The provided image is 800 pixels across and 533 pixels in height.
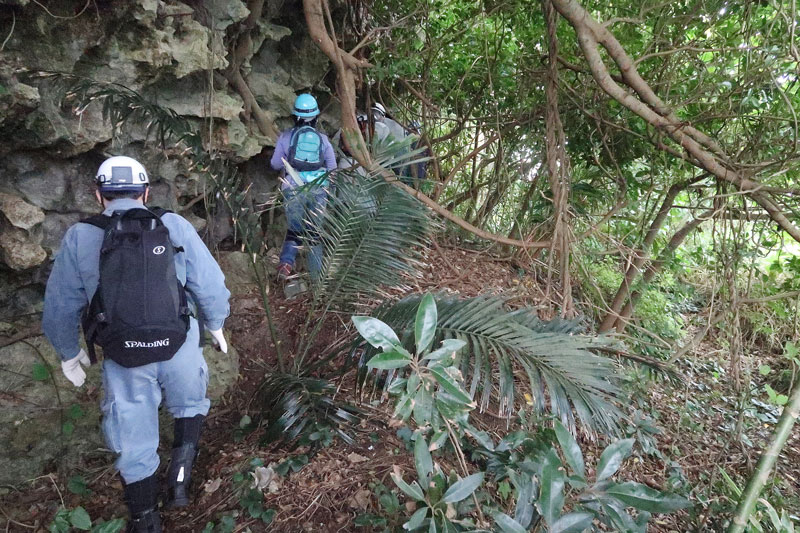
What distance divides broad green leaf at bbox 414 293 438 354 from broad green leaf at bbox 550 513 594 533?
57 cm

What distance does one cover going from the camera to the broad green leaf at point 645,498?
1.27 m

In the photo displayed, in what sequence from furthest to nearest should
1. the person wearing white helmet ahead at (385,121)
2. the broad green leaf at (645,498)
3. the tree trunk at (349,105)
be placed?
the person wearing white helmet ahead at (385,121) < the tree trunk at (349,105) < the broad green leaf at (645,498)

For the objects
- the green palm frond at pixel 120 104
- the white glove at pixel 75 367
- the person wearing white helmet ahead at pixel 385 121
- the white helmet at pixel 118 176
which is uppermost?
the person wearing white helmet ahead at pixel 385 121

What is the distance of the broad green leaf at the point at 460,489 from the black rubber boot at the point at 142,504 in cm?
161

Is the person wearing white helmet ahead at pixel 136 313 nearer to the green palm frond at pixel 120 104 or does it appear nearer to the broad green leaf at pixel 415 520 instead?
the green palm frond at pixel 120 104

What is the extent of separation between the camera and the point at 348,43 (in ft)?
17.1

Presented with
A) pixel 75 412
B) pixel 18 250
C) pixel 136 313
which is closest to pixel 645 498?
pixel 136 313

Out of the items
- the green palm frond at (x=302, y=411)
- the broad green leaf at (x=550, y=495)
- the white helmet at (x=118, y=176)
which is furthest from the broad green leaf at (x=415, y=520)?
the white helmet at (x=118, y=176)

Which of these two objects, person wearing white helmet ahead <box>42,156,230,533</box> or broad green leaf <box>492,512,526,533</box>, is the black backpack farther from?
broad green leaf <box>492,512,526,533</box>

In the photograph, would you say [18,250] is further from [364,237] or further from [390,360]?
[390,360]

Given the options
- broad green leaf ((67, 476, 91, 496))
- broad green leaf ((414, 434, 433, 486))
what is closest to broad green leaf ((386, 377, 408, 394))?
broad green leaf ((414, 434, 433, 486))

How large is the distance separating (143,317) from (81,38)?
2104mm

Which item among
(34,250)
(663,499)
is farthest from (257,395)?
(663,499)

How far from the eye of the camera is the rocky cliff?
9.38 feet
